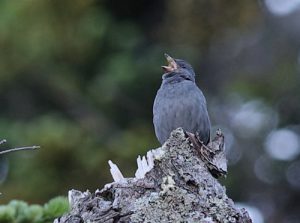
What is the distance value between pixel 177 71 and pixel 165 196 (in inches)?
130

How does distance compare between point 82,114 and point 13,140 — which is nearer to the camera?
point 13,140

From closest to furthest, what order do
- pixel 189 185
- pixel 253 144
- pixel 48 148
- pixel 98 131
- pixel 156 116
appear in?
1. pixel 189 185
2. pixel 156 116
3. pixel 48 148
4. pixel 98 131
5. pixel 253 144

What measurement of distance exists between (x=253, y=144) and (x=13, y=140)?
11.0 feet

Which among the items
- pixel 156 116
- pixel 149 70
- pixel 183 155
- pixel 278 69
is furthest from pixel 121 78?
pixel 183 155

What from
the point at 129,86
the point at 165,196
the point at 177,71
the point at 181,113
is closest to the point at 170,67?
the point at 177,71

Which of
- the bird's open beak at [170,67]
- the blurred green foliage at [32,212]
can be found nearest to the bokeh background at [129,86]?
the bird's open beak at [170,67]

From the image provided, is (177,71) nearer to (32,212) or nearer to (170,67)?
(170,67)

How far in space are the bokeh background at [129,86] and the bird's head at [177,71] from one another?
10.5 feet

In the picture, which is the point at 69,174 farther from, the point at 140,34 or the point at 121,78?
the point at 140,34

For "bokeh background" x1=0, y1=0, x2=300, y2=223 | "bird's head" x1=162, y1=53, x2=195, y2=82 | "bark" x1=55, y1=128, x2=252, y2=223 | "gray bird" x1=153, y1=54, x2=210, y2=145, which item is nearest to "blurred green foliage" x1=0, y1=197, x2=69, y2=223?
"bark" x1=55, y1=128, x2=252, y2=223

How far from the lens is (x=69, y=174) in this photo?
11617mm

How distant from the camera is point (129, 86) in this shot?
41.1ft

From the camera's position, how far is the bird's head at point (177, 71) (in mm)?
8219

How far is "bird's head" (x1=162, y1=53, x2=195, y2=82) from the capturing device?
8219mm
